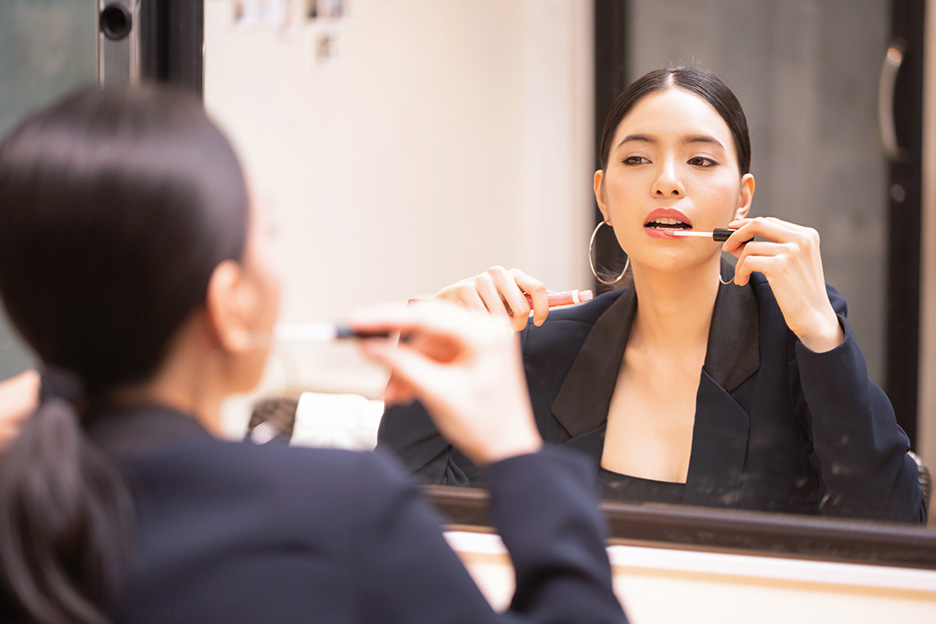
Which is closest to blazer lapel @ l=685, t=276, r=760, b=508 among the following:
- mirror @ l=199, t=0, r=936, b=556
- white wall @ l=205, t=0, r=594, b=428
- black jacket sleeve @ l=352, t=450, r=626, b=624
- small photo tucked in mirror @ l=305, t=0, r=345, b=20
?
mirror @ l=199, t=0, r=936, b=556

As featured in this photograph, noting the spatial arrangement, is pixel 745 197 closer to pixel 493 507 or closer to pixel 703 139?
pixel 703 139

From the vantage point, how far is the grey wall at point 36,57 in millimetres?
1111

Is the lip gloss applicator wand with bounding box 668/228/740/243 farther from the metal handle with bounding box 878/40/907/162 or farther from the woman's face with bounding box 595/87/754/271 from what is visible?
the metal handle with bounding box 878/40/907/162

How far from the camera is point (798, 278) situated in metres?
0.87

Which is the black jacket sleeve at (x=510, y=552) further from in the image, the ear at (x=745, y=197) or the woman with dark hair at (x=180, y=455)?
the ear at (x=745, y=197)

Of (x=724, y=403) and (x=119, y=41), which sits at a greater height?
(x=119, y=41)

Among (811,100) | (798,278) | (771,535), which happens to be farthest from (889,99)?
(771,535)

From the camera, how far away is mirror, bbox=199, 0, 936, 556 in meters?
1.09

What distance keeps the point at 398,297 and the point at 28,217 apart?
122 cm

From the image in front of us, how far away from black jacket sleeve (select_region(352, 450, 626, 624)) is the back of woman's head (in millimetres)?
116

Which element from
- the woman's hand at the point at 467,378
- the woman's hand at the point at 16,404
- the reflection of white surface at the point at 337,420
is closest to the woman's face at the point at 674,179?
the reflection of white surface at the point at 337,420

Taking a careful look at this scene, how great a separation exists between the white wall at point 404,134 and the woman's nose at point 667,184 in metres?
0.31

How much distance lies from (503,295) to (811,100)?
0.74 m

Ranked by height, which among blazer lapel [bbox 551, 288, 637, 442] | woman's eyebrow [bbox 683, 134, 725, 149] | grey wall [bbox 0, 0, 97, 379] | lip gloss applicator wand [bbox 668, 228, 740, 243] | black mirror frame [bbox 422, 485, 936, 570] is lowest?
black mirror frame [bbox 422, 485, 936, 570]
